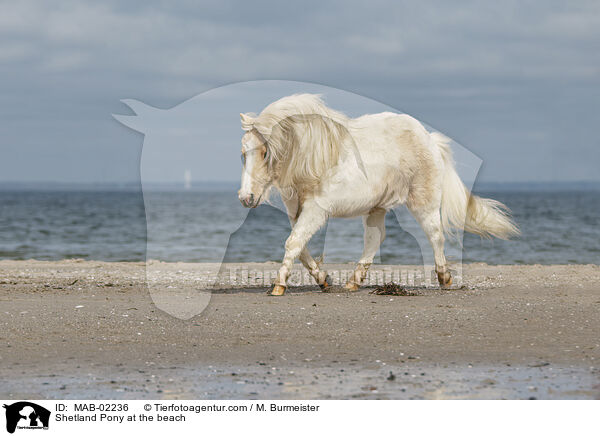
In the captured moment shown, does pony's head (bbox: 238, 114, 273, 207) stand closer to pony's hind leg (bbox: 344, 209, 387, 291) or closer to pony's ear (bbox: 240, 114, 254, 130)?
pony's ear (bbox: 240, 114, 254, 130)

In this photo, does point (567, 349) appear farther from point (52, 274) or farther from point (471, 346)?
point (52, 274)

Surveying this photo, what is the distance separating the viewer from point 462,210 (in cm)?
995

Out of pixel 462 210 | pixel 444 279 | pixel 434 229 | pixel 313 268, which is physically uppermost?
pixel 462 210

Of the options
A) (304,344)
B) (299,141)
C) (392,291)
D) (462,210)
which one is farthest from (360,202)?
(304,344)

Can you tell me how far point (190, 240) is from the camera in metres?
23.7

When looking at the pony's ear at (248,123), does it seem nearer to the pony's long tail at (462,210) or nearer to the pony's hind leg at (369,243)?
the pony's hind leg at (369,243)

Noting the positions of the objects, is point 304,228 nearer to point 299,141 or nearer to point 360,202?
point 360,202

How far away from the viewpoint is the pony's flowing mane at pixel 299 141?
825cm

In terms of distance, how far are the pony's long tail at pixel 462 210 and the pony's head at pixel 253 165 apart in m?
2.73

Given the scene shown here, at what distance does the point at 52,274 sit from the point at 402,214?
19.1 ft
